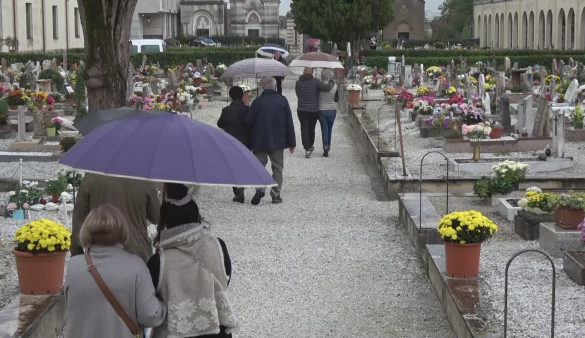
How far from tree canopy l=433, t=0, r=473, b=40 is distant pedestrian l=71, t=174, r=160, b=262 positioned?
98651 mm

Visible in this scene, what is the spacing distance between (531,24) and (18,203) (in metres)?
57.5

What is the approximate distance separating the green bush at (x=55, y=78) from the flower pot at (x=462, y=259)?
2140cm

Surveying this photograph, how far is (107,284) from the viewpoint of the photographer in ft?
15.5

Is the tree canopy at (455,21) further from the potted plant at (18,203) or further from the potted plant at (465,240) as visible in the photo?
the potted plant at (465,240)

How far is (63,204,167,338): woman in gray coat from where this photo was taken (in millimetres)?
4684

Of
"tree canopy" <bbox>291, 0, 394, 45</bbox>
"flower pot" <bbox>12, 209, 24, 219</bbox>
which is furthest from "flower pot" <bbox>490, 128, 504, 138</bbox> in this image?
"tree canopy" <bbox>291, 0, 394, 45</bbox>

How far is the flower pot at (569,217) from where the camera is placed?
370 inches

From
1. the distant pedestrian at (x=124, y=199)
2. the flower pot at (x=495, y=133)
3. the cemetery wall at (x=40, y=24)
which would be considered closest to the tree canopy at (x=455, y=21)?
the cemetery wall at (x=40, y=24)

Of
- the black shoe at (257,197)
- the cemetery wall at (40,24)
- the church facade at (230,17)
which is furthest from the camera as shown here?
the church facade at (230,17)

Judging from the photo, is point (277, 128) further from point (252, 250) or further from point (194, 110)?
point (194, 110)

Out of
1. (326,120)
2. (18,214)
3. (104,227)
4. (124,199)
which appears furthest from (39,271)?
(326,120)

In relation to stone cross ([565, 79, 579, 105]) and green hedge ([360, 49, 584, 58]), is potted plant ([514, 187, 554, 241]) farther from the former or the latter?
green hedge ([360, 49, 584, 58])

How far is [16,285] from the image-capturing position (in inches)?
327

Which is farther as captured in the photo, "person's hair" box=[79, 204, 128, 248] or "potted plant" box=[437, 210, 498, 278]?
"potted plant" box=[437, 210, 498, 278]
